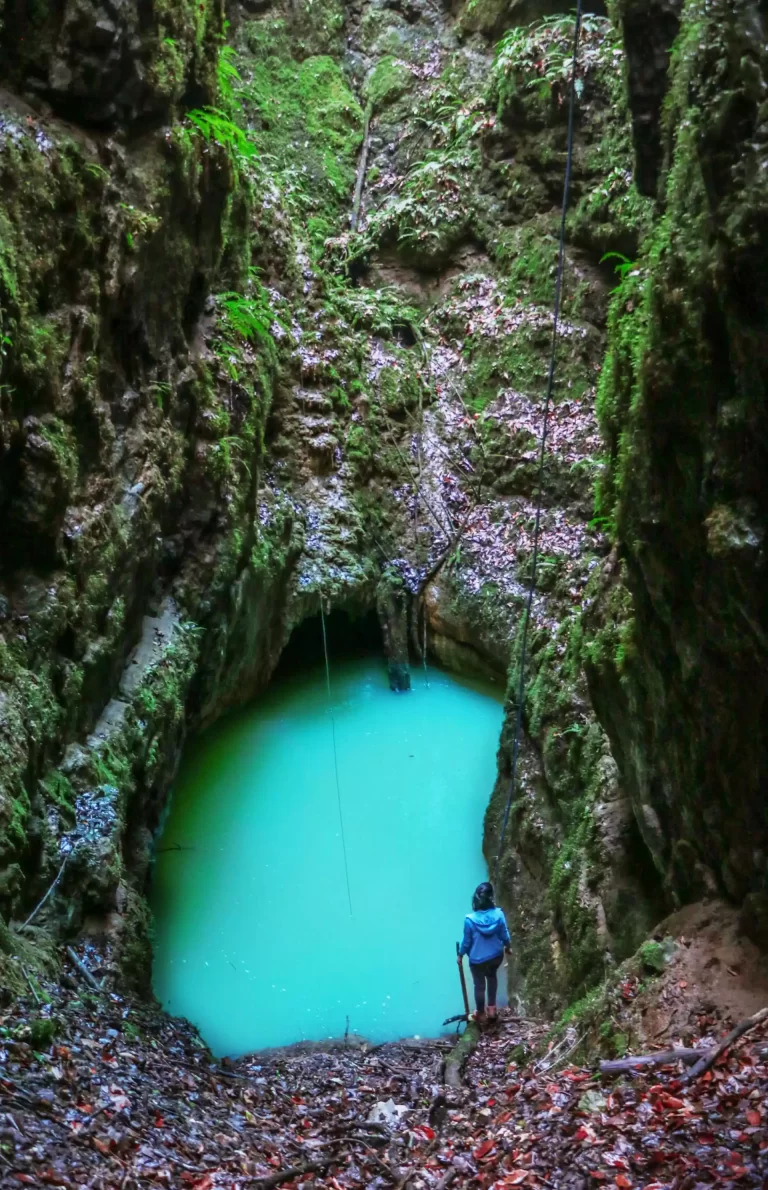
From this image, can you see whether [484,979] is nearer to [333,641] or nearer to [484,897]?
[484,897]

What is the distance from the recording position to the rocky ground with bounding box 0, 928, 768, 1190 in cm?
298

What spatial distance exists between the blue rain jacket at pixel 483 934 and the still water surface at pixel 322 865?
5.30 ft

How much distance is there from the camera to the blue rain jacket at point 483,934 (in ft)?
22.0

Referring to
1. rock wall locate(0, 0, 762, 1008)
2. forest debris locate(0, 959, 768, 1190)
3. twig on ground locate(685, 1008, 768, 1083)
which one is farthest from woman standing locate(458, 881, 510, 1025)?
twig on ground locate(685, 1008, 768, 1083)

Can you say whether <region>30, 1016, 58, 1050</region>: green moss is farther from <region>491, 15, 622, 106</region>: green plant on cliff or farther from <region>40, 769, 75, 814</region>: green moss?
<region>491, 15, 622, 106</region>: green plant on cliff

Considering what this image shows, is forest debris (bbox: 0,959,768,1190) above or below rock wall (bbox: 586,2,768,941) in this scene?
below

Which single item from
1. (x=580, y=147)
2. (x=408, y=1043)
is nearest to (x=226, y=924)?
(x=408, y=1043)

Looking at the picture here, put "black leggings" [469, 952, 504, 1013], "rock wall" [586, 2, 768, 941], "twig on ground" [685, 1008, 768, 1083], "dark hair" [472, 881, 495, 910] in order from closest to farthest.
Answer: "rock wall" [586, 2, 768, 941]
"twig on ground" [685, 1008, 768, 1083]
"dark hair" [472, 881, 495, 910]
"black leggings" [469, 952, 504, 1013]

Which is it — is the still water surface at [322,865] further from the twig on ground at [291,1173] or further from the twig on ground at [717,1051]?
the twig on ground at [717,1051]

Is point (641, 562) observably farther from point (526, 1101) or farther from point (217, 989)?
point (217, 989)

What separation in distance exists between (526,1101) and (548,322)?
10.2 meters

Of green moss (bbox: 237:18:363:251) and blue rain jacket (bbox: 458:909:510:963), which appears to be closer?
blue rain jacket (bbox: 458:909:510:963)

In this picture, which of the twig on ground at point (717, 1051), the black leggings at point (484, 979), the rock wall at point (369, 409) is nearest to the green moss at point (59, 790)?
the rock wall at point (369, 409)

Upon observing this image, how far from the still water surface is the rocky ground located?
234cm
